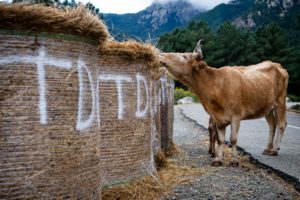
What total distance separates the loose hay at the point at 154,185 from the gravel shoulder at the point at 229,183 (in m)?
0.15

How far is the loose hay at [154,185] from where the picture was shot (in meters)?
6.28

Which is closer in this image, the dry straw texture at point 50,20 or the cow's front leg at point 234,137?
the dry straw texture at point 50,20

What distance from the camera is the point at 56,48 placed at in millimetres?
4496

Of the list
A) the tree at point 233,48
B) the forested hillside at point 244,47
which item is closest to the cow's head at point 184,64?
the forested hillside at point 244,47

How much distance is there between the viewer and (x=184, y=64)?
382 inches

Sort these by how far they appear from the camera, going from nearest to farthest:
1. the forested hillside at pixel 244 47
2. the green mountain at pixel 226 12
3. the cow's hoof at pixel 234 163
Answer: the cow's hoof at pixel 234 163, the forested hillside at pixel 244 47, the green mountain at pixel 226 12

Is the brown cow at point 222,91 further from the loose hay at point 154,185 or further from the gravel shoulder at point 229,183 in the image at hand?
the loose hay at point 154,185

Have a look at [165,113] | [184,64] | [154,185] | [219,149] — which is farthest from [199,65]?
[154,185]

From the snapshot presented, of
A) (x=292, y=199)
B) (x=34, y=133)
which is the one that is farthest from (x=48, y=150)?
(x=292, y=199)

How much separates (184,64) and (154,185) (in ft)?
11.1

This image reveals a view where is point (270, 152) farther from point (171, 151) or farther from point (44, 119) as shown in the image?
point (44, 119)

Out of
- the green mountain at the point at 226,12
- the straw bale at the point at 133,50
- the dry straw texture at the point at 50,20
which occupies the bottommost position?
the straw bale at the point at 133,50

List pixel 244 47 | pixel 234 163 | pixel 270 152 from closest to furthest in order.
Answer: pixel 234 163 < pixel 270 152 < pixel 244 47

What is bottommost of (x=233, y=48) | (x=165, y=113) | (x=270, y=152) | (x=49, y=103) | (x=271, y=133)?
(x=233, y=48)
